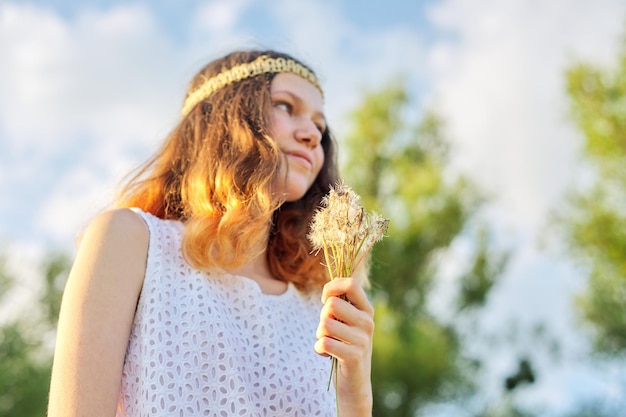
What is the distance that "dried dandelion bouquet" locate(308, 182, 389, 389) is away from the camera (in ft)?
4.57

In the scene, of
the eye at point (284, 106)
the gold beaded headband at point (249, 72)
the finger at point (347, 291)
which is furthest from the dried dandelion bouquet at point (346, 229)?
the gold beaded headband at point (249, 72)

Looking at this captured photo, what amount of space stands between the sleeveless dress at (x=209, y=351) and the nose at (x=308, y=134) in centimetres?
48

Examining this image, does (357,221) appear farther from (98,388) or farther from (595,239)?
(595,239)

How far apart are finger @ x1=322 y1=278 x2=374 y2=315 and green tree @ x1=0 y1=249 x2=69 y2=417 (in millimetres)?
13531

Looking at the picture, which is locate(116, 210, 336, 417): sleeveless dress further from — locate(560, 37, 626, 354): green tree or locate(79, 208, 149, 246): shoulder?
locate(560, 37, 626, 354): green tree

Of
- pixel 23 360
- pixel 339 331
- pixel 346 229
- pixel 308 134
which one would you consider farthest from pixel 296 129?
pixel 23 360

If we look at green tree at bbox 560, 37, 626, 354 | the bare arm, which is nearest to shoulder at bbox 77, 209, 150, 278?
the bare arm

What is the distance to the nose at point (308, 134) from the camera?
6.97 feet

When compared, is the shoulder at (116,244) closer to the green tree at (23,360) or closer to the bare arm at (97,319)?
the bare arm at (97,319)

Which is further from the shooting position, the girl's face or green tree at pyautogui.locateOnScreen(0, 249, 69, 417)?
green tree at pyautogui.locateOnScreen(0, 249, 69, 417)

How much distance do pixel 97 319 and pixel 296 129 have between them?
2.92 ft

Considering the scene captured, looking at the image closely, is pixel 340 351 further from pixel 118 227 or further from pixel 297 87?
pixel 297 87

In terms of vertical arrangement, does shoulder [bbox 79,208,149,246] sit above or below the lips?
below

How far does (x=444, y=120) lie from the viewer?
14734 mm
